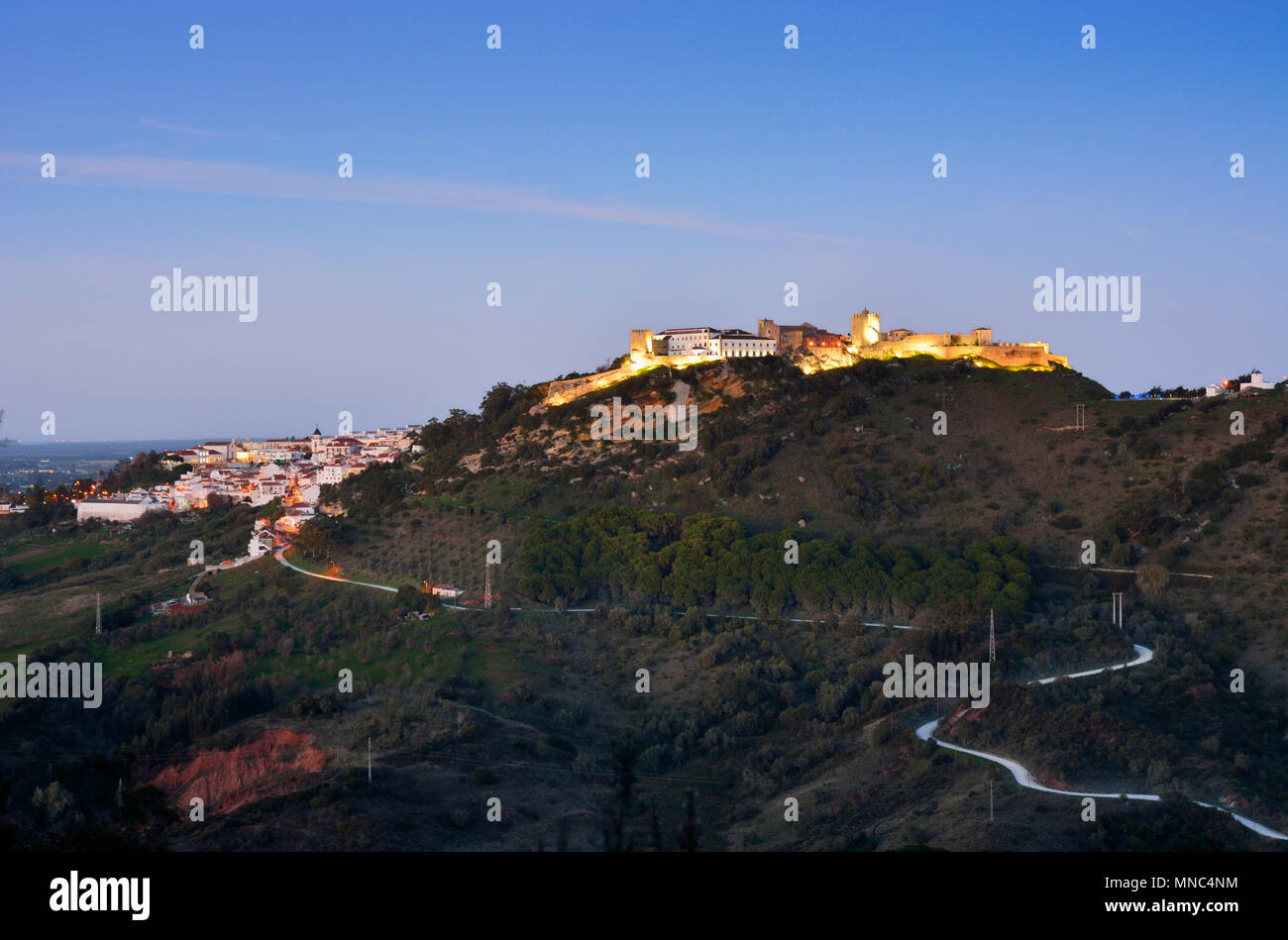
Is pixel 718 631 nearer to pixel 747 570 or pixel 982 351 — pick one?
pixel 747 570

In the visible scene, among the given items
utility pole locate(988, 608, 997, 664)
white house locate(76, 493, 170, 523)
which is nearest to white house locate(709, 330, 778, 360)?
utility pole locate(988, 608, 997, 664)

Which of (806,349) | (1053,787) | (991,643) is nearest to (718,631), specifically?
(991,643)

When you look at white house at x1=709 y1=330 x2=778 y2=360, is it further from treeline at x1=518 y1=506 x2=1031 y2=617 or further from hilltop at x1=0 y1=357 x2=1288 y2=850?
treeline at x1=518 y1=506 x2=1031 y2=617

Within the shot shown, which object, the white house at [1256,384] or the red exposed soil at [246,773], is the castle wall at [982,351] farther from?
the red exposed soil at [246,773]

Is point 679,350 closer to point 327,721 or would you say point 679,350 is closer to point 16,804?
point 327,721

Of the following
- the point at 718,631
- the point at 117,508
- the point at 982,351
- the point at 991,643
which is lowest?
the point at 718,631
